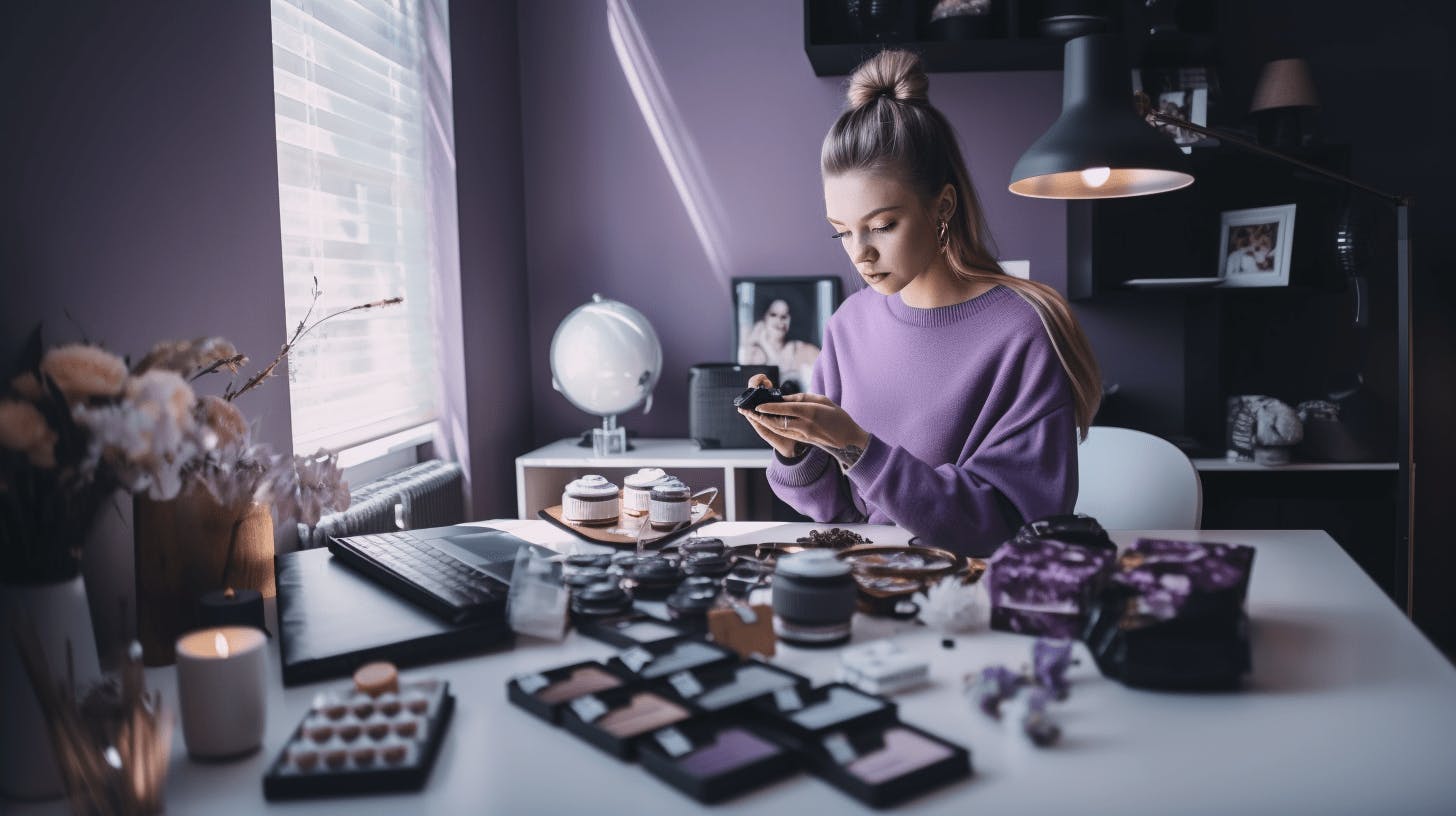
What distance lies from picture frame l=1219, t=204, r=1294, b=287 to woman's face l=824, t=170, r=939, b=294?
5.55 feet

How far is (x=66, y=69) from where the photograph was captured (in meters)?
1.24

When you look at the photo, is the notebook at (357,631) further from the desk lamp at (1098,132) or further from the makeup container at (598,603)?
the desk lamp at (1098,132)

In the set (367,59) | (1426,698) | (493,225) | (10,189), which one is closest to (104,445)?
(10,189)

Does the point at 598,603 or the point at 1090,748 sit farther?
the point at 598,603

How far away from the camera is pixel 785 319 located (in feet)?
10.5

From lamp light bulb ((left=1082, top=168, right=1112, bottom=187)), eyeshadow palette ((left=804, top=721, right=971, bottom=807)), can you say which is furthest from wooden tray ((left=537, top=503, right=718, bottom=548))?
lamp light bulb ((left=1082, top=168, right=1112, bottom=187))

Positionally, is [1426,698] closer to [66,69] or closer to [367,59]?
[66,69]

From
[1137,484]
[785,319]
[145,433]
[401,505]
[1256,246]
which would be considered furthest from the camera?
[785,319]

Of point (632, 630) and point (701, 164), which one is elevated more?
point (701, 164)

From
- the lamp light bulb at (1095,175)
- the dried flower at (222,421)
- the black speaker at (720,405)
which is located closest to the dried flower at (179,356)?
the dried flower at (222,421)

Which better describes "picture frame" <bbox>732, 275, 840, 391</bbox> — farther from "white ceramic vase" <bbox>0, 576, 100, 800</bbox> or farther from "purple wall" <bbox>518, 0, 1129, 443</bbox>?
"white ceramic vase" <bbox>0, 576, 100, 800</bbox>

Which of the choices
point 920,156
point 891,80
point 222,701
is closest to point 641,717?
point 222,701

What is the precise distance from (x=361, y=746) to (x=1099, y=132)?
1.35 meters

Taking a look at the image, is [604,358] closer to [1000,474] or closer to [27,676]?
[1000,474]
